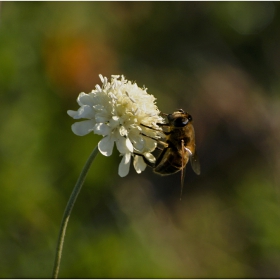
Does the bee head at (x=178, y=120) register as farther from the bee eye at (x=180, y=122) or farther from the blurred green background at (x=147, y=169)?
the blurred green background at (x=147, y=169)

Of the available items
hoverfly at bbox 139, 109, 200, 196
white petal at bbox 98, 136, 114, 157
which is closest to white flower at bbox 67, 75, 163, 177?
white petal at bbox 98, 136, 114, 157

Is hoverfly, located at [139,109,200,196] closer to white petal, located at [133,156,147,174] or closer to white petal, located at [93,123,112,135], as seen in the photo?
white petal, located at [133,156,147,174]

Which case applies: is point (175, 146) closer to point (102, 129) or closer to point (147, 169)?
point (102, 129)

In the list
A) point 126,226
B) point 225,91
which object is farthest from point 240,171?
point 126,226

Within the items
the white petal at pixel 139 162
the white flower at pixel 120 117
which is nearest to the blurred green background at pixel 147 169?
the white petal at pixel 139 162

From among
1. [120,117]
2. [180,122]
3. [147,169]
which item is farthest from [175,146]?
[147,169]

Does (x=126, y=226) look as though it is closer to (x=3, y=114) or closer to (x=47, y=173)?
(x=47, y=173)
